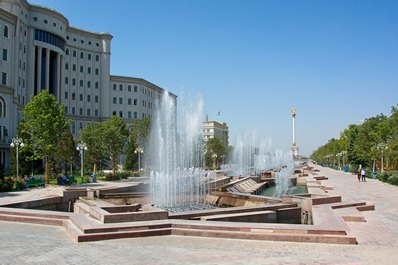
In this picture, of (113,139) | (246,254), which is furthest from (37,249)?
(113,139)

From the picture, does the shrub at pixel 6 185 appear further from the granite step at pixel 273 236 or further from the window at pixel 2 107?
the window at pixel 2 107

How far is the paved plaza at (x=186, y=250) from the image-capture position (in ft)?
24.1

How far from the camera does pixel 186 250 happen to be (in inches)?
324

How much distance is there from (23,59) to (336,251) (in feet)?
162

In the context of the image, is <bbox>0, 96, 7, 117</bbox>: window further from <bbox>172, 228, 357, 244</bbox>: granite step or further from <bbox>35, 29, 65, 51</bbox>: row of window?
<bbox>172, 228, 357, 244</bbox>: granite step

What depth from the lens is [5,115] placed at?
39.8 m

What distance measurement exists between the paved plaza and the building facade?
2909 cm

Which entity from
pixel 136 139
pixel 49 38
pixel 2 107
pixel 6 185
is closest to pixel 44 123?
pixel 6 185

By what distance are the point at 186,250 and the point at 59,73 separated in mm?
54031

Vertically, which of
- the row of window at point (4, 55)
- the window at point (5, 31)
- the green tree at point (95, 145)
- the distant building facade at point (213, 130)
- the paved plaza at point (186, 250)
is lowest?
the paved plaza at point (186, 250)

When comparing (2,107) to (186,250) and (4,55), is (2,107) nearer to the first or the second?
(4,55)

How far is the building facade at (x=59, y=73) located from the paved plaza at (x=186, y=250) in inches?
1145

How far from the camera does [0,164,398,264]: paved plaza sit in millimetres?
7344

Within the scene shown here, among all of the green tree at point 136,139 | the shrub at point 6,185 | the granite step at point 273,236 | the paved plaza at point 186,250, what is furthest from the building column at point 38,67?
the granite step at point 273,236
